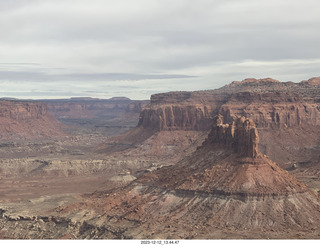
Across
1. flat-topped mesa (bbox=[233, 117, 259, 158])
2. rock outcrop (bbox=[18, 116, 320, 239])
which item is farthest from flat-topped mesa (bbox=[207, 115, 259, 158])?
rock outcrop (bbox=[18, 116, 320, 239])

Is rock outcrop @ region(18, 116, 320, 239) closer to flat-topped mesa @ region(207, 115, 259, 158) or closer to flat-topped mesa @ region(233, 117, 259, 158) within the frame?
flat-topped mesa @ region(233, 117, 259, 158)

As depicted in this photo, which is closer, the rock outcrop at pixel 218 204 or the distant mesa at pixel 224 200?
the rock outcrop at pixel 218 204

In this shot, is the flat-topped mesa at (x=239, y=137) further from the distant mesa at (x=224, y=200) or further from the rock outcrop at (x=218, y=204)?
the rock outcrop at (x=218, y=204)

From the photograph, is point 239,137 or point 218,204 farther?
point 239,137

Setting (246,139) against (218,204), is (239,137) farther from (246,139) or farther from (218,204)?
(218,204)

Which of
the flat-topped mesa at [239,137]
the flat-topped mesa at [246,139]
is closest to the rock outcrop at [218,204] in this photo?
the flat-topped mesa at [246,139]

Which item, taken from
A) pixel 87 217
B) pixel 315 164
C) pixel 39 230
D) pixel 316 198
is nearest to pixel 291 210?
pixel 316 198

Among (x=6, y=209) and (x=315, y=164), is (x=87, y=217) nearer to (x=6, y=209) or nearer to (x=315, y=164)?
(x=6, y=209)

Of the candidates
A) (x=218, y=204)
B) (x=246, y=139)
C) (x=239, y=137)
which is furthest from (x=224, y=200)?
(x=239, y=137)
